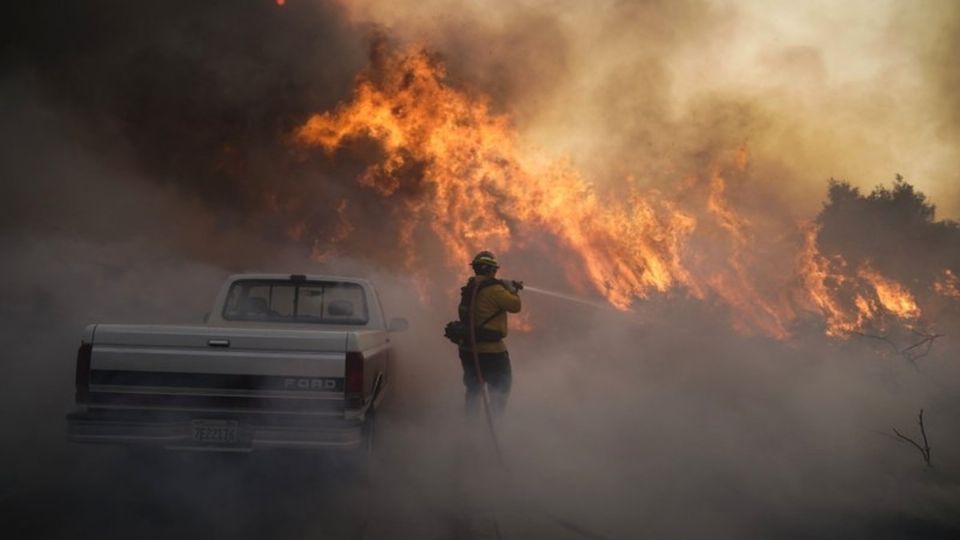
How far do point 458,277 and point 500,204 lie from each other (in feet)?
6.07

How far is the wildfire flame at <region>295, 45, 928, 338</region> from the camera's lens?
55.9 feet

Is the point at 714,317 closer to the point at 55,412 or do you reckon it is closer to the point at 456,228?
the point at 456,228

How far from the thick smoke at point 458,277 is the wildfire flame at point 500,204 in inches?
23.3

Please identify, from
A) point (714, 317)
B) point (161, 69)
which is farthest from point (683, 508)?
point (161, 69)

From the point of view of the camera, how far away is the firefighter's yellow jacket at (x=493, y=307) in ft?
26.5

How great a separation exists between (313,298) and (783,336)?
1008cm

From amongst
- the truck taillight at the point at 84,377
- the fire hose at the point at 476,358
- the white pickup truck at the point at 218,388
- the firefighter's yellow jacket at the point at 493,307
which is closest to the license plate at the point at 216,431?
the white pickup truck at the point at 218,388

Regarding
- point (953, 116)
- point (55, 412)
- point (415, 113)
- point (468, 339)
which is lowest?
point (55, 412)

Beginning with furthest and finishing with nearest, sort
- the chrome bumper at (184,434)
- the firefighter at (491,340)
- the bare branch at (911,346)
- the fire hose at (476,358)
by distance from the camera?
the bare branch at (911,346)
the firefighter at (491,340)
the fire hose at (476,358)
the chrome bumper at (184,434)

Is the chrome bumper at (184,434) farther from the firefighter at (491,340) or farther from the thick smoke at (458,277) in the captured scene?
the firefighter at (491,340)

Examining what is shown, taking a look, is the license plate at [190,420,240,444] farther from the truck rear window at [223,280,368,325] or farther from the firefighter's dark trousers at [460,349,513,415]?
the firefighter's dark trousers at [460,349,513,415]

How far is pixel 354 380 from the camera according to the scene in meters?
5.74

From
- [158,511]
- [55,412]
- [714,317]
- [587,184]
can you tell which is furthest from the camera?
[587,184]

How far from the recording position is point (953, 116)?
21.2 m
